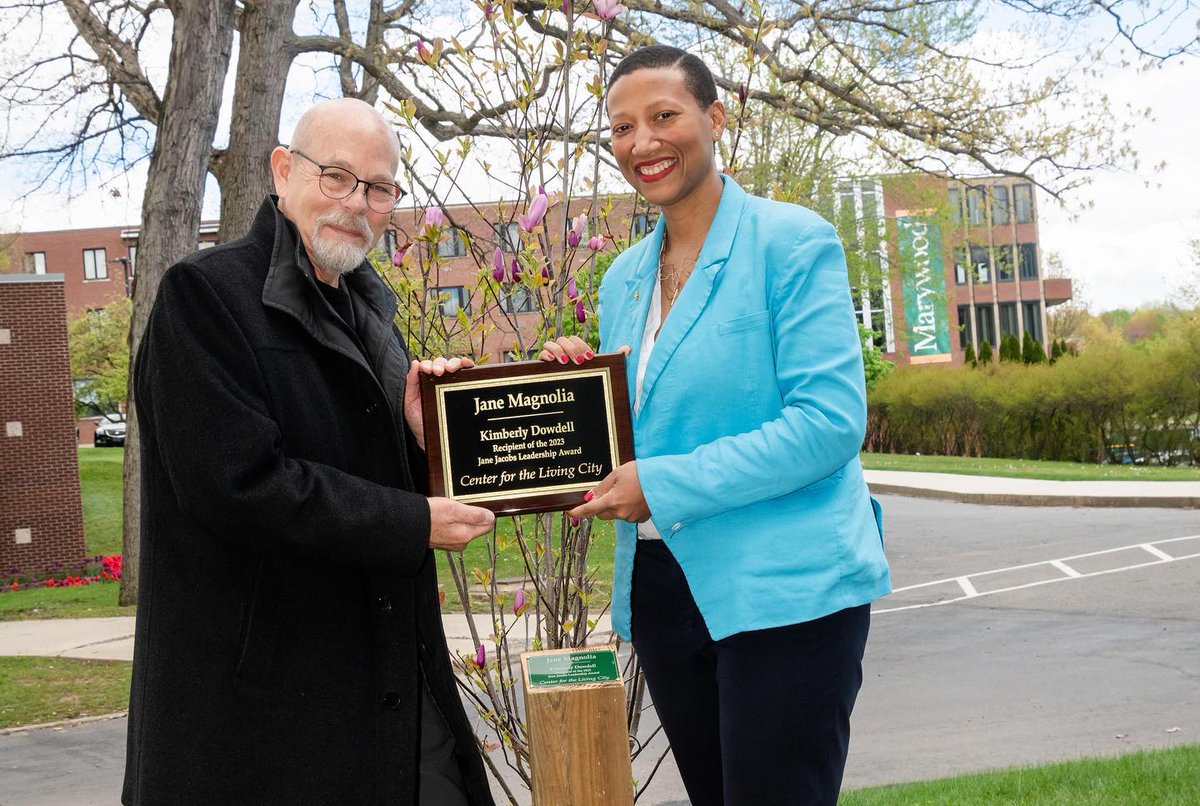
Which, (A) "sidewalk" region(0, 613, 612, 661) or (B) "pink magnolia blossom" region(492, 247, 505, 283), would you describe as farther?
(A) "sidewalk" region(0, 613, 612, 661)

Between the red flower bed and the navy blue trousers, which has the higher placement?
the navy blue trousers

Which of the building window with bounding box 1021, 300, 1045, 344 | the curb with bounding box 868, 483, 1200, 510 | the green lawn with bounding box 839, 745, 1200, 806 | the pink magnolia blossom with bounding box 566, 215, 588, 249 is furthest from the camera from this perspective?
the building window with bounding box 1021, 300, 1045, 344

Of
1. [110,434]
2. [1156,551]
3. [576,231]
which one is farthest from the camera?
[110,434]

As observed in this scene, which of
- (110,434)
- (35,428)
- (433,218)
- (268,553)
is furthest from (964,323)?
(268,553)

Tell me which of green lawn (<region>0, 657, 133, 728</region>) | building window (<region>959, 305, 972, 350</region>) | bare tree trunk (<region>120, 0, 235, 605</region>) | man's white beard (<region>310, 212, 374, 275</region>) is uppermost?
building window (<region>959, 305, 972, 350</region>)

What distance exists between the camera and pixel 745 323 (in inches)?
105

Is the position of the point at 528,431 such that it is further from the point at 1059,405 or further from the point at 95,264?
the point at 95,264

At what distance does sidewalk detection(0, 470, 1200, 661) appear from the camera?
11.4 meters

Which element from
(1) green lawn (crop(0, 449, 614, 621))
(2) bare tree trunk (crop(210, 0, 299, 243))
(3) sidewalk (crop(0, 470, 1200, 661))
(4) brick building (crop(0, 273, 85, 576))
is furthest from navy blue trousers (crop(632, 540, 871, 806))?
(4) brick building (crop(0, 273, 85, 576))

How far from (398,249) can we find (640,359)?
1.70 m

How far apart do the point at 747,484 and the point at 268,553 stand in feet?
3.36

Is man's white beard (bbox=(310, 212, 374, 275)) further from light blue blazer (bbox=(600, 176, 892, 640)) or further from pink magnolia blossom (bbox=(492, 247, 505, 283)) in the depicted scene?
pink magnolia blossom (bbox=(492, 247, 505, 283))

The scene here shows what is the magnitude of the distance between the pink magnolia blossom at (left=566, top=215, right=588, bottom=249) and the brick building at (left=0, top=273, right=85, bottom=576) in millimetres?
19551

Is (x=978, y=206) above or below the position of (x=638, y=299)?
above
